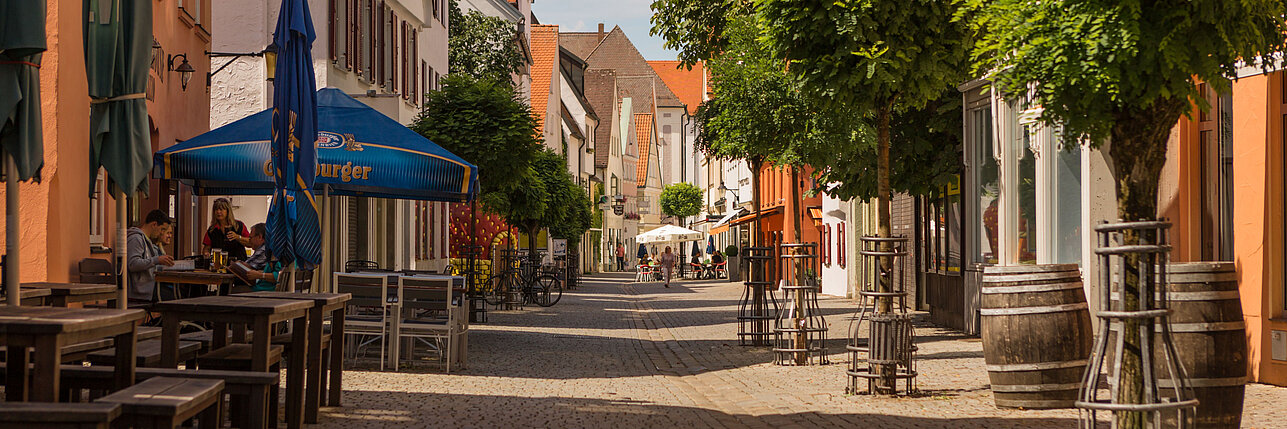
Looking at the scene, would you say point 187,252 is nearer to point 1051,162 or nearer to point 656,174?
point 1051,162

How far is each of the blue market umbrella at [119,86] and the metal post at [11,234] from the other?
72cm

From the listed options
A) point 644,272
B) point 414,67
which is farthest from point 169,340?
point 644,272

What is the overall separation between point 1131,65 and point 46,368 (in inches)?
184

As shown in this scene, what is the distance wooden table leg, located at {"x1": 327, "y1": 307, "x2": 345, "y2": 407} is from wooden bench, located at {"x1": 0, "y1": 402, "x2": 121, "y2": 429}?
4622 mm

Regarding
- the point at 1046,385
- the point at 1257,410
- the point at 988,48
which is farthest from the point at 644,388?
the point at 988,48

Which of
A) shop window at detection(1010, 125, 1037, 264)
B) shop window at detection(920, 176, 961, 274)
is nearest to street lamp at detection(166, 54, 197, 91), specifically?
shop window at detection(1010, 125, 1037, 264)

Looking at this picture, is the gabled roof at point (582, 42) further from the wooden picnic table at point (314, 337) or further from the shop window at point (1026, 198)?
the wooden picnic table at point (314, 337)

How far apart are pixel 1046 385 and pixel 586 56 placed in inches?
4041

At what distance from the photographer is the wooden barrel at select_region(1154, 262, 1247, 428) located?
6965mm

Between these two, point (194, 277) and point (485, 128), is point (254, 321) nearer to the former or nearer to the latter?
point (194, 277)

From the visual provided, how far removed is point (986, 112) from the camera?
16.1 meters

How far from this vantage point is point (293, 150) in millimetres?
10305

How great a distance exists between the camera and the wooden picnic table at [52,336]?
466 centimetres

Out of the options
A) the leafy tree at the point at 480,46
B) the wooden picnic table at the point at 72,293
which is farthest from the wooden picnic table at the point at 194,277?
the leafy tree at the point at 480,46
